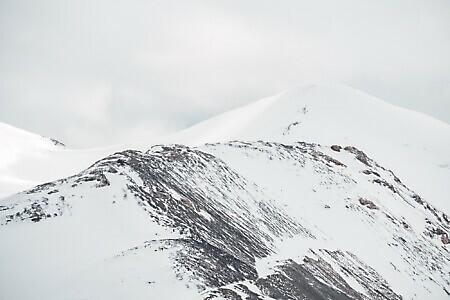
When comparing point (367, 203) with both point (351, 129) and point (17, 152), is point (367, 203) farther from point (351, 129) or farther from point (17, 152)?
point (17, 152)

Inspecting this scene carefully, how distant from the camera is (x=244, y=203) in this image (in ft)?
98.3

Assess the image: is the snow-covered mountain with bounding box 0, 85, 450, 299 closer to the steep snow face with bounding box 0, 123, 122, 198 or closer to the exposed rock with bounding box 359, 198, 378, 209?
the exposed rock with bounding box 359, 198, 378, 209

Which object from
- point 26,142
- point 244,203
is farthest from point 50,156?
point 244,203

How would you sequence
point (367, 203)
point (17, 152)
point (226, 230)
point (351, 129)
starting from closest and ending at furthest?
point (226, 230) → point (367, 203) → point (351, 129) → point (17, 152)

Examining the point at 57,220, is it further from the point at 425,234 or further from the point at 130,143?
the point at 130,143

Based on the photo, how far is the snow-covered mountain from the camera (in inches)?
716

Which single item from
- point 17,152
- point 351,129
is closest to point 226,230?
point 351,129

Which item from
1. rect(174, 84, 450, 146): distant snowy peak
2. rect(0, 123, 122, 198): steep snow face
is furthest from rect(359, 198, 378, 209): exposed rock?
rect(0, 123, 122, 198): steep snow face

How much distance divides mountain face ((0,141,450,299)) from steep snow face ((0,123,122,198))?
31469 millimetres

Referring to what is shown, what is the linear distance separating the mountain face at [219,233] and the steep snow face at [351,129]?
895 inches

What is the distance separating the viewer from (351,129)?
249ft

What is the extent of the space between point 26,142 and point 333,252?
76.4m

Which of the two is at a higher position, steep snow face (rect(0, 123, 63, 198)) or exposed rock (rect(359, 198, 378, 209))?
steep snow face (rect(0, 123, 63, 198))

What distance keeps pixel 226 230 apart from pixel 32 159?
210 ft
